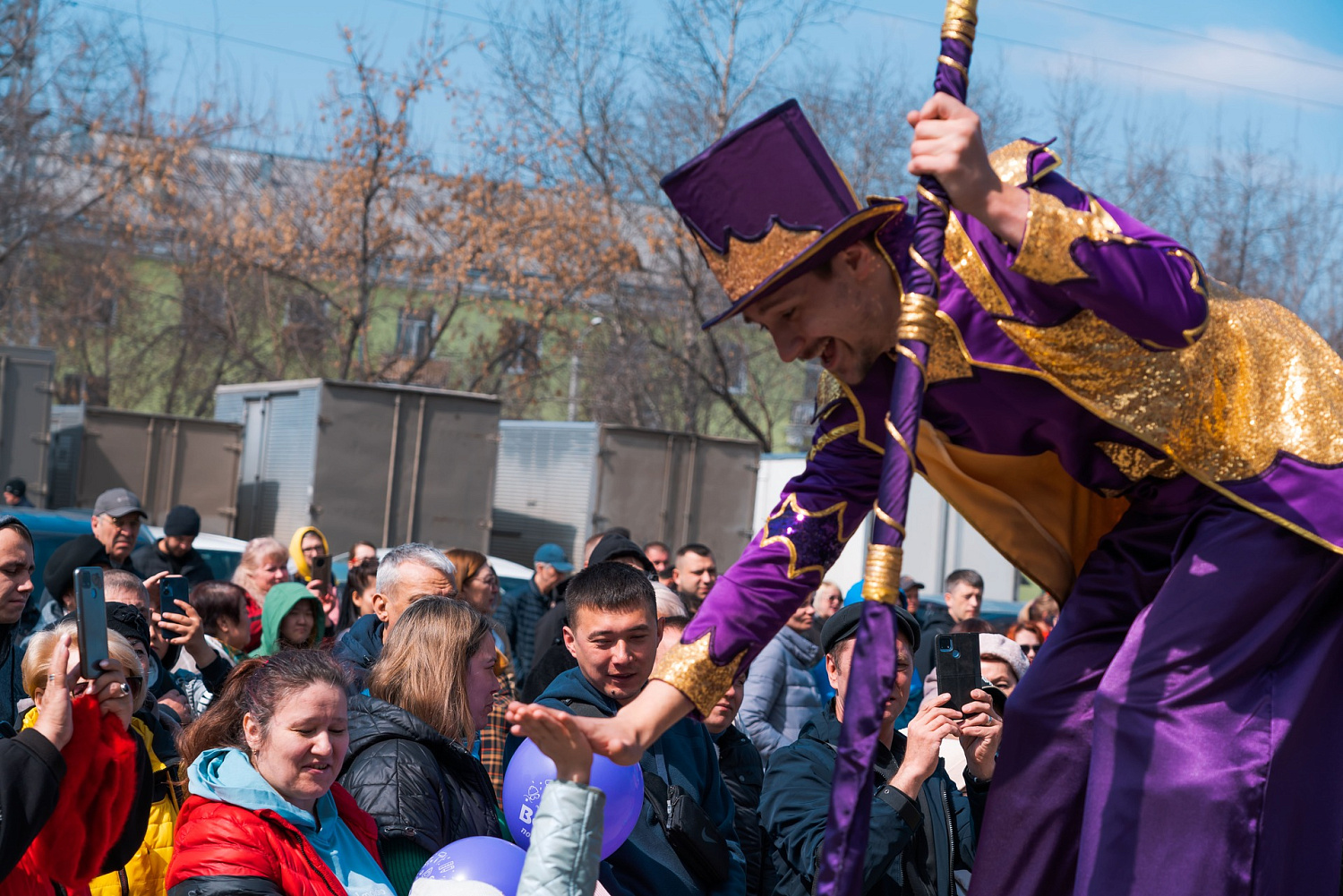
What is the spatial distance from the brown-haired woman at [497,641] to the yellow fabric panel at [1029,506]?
2679mm

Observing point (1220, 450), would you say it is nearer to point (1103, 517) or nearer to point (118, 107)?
point (1103, 517)

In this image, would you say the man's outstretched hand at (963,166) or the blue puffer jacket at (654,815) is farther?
the blue puffer jacket at (654,815)

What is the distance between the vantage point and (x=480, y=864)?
3475mm

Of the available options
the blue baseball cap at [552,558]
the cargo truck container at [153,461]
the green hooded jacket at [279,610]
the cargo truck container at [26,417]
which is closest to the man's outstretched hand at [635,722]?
the green hooded jacket at [279,610]

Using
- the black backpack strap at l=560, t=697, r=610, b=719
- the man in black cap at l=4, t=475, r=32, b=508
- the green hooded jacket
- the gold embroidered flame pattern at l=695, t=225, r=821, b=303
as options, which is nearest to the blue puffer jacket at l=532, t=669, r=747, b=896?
the black backpack strap at l=560, t=697, r=610, b=719

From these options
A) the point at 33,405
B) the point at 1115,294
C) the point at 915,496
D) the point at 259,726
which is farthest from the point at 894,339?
the point at 33,405

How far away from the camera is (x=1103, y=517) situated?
2.99 m

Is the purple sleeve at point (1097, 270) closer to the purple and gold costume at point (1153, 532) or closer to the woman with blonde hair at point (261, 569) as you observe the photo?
the purple and gold costume at point (1153, 532)

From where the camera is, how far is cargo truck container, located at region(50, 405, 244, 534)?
16.3 m

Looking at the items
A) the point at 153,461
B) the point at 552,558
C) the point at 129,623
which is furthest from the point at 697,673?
the point at 153,461

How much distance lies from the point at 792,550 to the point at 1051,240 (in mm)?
814

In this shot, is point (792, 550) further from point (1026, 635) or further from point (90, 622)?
point (1026, 635)

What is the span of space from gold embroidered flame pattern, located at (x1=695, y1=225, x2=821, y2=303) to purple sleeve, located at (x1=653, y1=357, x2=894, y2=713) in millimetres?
349

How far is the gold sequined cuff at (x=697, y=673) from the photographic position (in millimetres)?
2713
